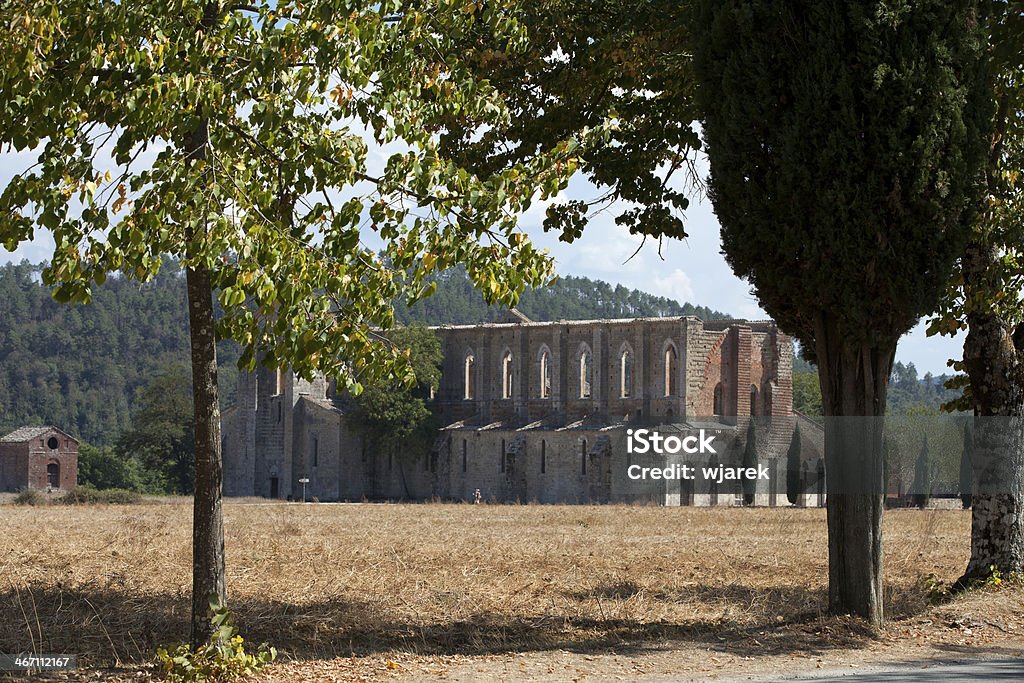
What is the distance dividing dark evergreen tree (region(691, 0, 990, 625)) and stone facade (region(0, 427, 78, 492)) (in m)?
65.9

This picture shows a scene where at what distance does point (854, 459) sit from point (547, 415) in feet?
178

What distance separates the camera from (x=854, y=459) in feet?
36.0

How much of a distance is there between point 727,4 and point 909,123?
185 cm

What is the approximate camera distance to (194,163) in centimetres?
785

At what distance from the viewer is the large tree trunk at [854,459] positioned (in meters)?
11.0

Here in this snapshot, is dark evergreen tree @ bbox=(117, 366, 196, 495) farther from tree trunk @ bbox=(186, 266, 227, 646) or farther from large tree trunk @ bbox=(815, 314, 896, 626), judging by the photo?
tree trunk @ bbox=(186, 266, 227, 646)

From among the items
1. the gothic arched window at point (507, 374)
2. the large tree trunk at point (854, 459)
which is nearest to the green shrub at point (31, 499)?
the gothic arched window at point (507, 374)

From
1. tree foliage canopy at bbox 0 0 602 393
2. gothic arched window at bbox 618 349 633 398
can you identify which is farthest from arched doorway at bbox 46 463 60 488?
tree foliage canopy at bbox 0 0 602 393

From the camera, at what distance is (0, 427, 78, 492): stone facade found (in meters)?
70.7

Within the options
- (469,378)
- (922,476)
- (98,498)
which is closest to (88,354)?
(469,378)

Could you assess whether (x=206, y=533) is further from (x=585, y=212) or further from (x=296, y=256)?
(x=585, y=212)

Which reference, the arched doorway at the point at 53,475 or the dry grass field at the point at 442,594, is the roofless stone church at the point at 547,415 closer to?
the arched doorway at the point at 53,475

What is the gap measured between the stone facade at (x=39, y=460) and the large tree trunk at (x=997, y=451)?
64.7 m

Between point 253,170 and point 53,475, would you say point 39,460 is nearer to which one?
point 53,475
